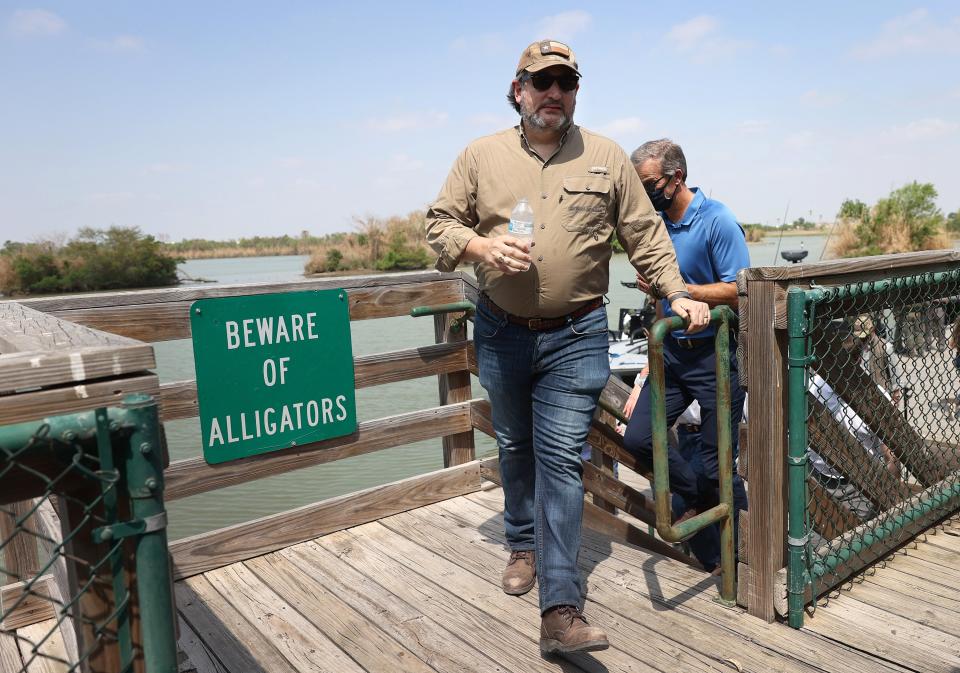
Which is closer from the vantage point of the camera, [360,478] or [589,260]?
[589,260]

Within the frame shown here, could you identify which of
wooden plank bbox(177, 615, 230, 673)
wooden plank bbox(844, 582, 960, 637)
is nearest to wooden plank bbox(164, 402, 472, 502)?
wooden plank bbox(177, 615, 230, 673)

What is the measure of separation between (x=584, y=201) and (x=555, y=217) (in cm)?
12

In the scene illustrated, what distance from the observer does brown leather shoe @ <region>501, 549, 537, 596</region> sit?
300 cm

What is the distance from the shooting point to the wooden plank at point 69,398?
1.24 metres

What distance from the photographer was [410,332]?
19.0 metres

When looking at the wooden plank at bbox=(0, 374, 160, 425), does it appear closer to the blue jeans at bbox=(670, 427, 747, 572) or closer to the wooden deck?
the wooden deck

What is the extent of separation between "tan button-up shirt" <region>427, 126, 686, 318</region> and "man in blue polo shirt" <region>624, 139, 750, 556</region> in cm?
64

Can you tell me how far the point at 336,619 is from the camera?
2867mm

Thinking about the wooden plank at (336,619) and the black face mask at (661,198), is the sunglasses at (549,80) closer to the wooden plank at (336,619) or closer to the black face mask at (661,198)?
the black face mask at (661,198)

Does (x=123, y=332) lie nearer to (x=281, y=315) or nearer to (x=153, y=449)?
(x=281, y=315)

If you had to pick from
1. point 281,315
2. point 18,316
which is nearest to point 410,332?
point 281,315

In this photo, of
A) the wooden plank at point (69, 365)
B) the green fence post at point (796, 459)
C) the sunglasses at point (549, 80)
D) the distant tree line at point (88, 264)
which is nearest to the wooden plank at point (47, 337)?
the wooden plank at point (69, 365)

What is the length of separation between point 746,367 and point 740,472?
15.0 inches

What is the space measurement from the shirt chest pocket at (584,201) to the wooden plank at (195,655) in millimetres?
1831
